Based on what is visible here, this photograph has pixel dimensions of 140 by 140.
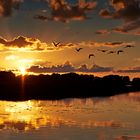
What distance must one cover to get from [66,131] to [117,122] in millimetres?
7583

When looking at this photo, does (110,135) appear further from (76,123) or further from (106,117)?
(106,117)

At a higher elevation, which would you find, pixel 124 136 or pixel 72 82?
pixel 72 82

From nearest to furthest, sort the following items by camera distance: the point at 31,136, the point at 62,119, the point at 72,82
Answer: the point at 31,136 → the point at 62,119 → the point at 72,82

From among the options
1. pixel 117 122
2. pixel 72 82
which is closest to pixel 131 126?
pixel 117 122

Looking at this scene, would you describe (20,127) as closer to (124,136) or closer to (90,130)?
(90,130)

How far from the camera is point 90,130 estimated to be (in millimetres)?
36094

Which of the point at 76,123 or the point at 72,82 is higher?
the point at 72,82

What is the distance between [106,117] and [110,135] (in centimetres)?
1305

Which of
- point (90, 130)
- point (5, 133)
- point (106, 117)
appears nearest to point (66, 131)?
point (90, 130)

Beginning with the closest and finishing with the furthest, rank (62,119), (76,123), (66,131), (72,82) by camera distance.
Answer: (66,131)
(76,123)
(62,119)
(72,82)

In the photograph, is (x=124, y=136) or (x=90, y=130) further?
(x=90, y=130)

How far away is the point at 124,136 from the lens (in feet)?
108

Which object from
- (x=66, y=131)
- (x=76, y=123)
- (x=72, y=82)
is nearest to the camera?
(x=66, y=131)

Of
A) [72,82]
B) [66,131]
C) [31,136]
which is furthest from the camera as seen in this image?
[72,82]
